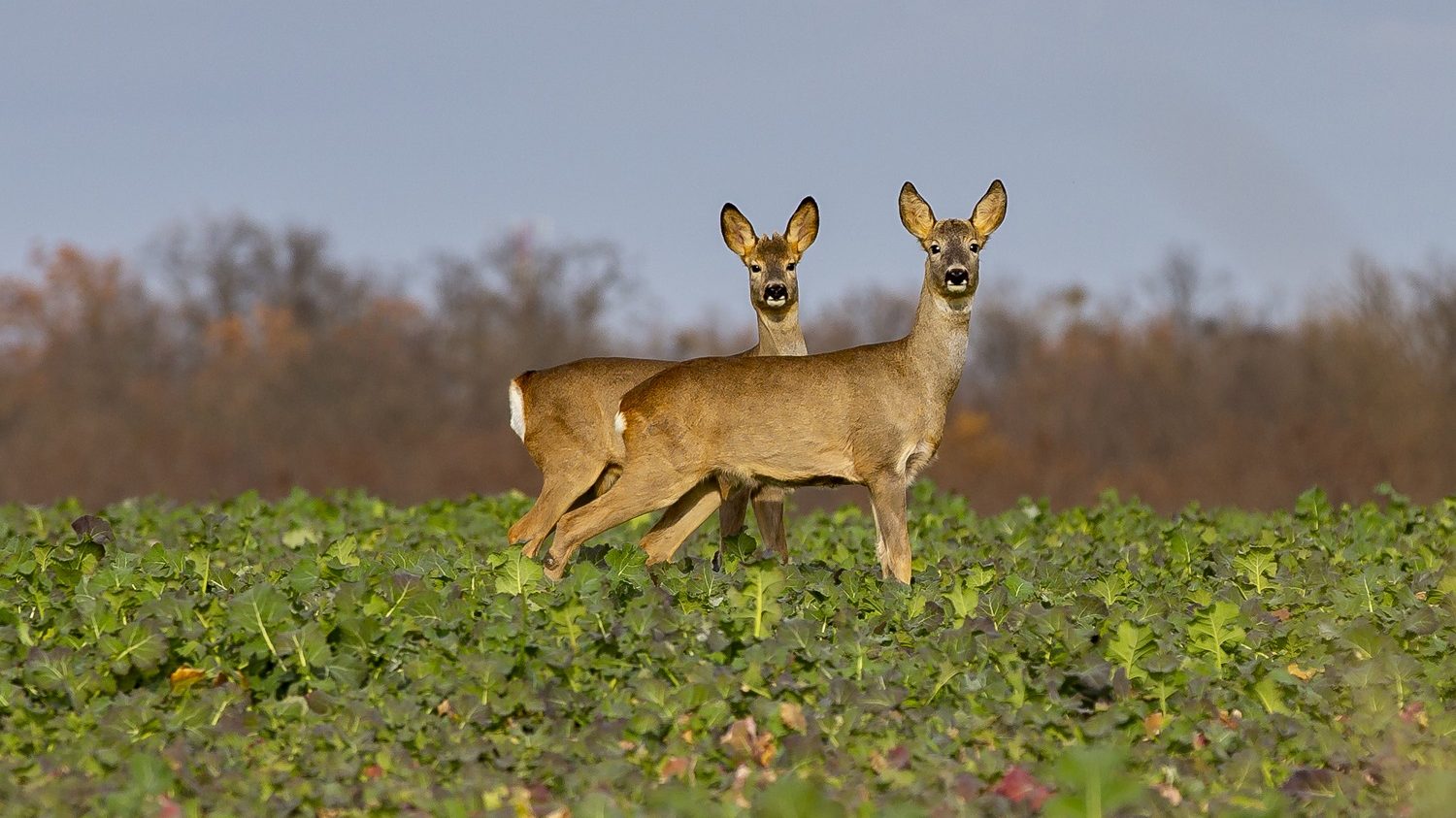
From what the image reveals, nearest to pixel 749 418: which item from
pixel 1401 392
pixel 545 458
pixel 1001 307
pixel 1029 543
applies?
pixel 545 458

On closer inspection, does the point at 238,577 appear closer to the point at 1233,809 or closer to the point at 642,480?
the point at 642,480

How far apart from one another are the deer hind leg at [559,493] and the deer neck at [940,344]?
6.02 feet

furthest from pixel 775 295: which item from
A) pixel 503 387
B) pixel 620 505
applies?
pixel 503 387

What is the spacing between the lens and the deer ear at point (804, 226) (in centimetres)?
1112

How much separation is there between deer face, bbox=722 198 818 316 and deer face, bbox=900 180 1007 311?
0.99 metres

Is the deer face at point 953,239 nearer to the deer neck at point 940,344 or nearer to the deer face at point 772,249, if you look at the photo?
the deer neck at point 940,344

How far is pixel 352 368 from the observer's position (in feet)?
142

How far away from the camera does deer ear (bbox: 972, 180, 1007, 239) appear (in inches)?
390

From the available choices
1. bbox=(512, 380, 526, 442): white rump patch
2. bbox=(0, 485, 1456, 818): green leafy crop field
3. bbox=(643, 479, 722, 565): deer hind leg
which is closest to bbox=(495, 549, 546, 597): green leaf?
bbox=(0, 485, 1456, 818): green leafy crop field

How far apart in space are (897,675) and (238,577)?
10.7 ft

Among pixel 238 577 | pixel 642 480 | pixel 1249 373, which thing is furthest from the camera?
pixel 1249 373

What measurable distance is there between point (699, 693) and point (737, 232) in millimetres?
5832

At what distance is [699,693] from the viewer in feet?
19.0

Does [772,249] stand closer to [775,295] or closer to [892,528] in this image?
[775,295]
